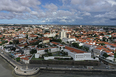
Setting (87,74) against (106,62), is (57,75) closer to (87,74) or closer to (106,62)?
(87,74)

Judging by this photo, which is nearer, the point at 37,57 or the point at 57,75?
the point at 57,75

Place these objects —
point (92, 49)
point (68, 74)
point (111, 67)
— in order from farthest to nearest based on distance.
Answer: point (92, 49)
point (111, 67)
point (68, 74)

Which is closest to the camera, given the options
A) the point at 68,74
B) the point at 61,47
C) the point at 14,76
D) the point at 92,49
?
the point at 14,76

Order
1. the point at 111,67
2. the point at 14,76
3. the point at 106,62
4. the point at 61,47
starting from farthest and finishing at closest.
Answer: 1. the point at 61,47
2. the point at 106,62
3. the point at 111,67
4. the point at 14,76

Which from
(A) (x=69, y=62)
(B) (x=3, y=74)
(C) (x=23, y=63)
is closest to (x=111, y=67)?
(A) (x=69, y=62)

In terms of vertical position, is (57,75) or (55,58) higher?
(55,58)

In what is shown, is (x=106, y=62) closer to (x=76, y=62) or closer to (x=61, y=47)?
(x=76, y=62)

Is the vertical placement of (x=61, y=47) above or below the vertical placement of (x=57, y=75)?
above

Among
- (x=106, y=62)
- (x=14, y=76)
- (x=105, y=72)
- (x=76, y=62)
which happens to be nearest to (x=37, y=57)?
(x=14, y=76)

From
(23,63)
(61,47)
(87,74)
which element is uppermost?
(61,47)
